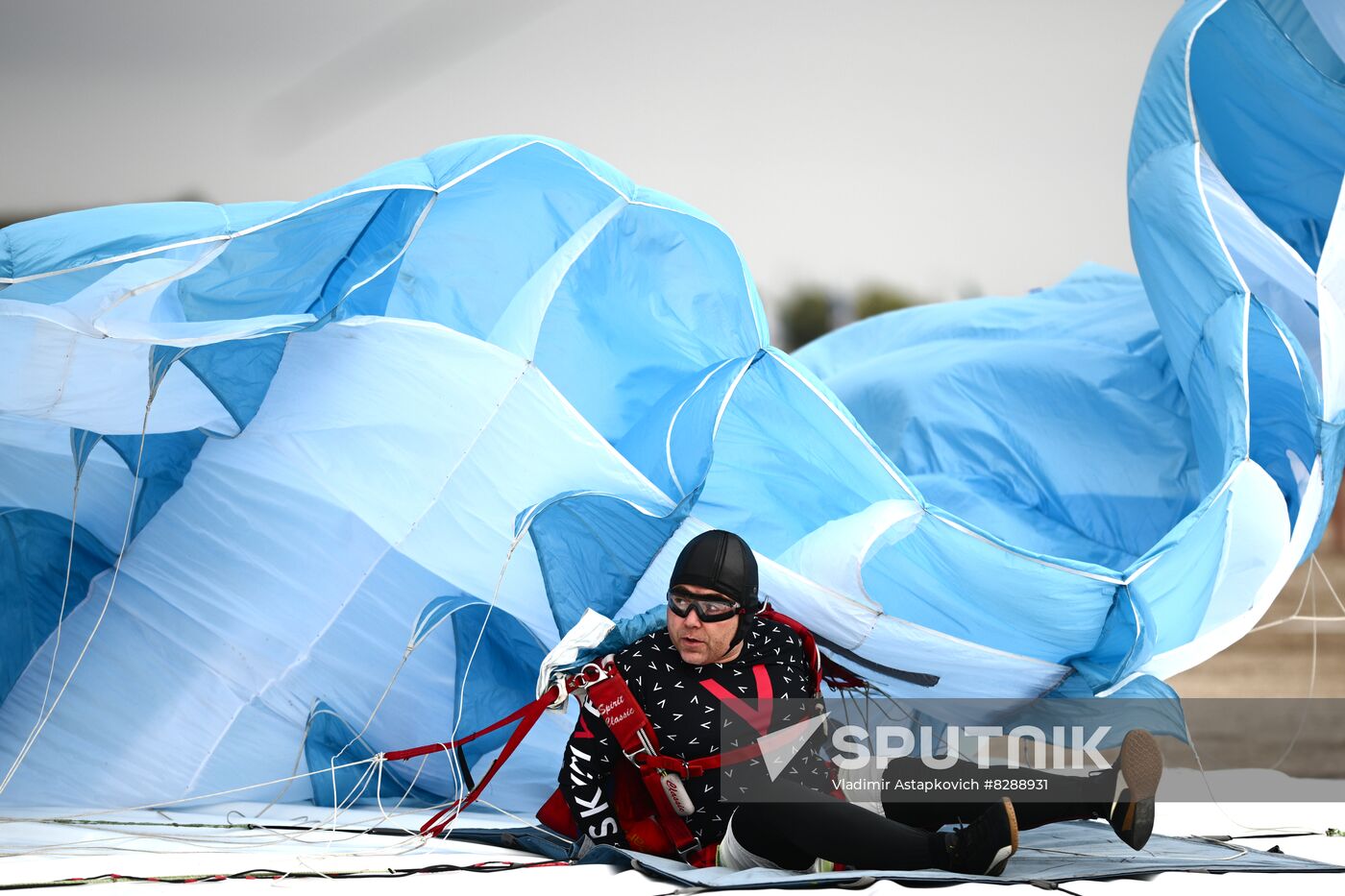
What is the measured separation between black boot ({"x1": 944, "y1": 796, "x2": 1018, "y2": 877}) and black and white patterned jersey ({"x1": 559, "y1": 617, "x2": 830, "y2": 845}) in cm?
25

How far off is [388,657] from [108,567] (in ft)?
2.07

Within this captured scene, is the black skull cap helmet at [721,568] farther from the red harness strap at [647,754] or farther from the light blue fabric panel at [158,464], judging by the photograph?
the light blue fabric panel at [158,464]

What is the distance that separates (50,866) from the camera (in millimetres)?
1791

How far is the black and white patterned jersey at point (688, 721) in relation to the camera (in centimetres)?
188

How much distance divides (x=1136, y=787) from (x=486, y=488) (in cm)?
128

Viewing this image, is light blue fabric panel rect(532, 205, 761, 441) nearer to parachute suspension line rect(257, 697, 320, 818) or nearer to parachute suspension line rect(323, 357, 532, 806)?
parachute suspension line rect(323, 357, 532, 806)

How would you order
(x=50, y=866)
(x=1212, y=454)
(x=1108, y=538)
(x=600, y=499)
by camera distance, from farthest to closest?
(x=1108, y=538)
(x=1212, y=454)
(x=600, y=499)
(x=50, y=866)

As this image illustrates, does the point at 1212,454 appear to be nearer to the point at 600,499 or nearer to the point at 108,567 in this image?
the point at 600,499

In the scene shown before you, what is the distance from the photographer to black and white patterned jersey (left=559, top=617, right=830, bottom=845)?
6.18 ft

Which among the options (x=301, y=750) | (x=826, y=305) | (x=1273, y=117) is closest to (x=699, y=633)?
(x=301, y=750)

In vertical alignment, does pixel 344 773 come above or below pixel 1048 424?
below

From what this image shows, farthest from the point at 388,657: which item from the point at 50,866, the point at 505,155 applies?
the point at 505,155

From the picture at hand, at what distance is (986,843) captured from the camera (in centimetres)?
167

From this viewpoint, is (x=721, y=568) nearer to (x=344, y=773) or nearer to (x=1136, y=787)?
(x=1136, y=787)
